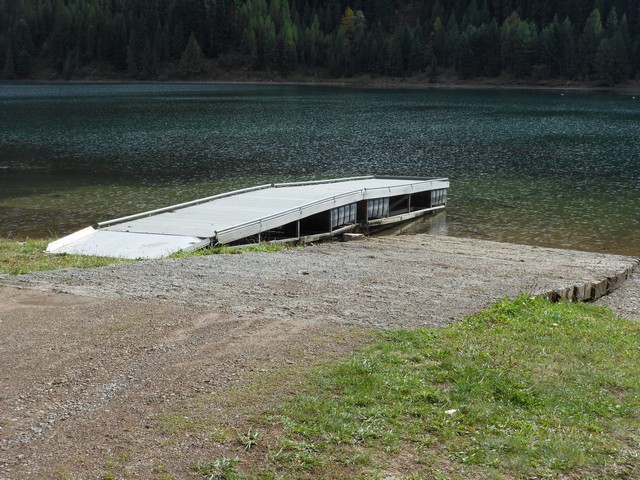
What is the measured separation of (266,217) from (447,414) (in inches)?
598

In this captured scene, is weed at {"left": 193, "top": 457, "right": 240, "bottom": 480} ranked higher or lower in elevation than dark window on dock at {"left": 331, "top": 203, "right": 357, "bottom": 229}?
higher

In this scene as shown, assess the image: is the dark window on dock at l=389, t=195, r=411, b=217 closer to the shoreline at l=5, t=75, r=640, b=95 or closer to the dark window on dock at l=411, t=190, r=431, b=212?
the dark window on dock at l=411, t=190, r=431, b=212

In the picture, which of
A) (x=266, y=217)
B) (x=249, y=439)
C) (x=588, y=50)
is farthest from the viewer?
(x=588, y=50)

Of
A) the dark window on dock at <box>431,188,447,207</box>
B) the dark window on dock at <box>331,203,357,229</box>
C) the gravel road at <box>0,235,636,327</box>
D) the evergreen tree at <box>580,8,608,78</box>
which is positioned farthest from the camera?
the evergreen tree at <box>580,8,608,78</box>

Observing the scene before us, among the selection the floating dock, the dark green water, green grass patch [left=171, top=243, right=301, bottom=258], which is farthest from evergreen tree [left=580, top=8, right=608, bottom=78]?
green grass patch [left=171, top=243, right=301, bottom=258]

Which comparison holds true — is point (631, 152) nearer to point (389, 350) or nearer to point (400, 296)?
point (400, 296)

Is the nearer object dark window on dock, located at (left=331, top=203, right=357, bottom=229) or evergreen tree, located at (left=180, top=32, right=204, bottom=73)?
dark window on dock, located at (left=331, top=203, right=357, bottom=229)

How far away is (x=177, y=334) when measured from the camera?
10797 mm

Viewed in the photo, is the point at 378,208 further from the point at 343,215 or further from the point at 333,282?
the point at 333,282

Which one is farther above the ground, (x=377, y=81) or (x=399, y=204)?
(x=377, y=81)

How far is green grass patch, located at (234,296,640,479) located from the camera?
7.38 metres

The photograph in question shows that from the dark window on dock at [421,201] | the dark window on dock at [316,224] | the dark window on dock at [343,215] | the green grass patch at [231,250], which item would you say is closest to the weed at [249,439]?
the green grass patch at [231,250]

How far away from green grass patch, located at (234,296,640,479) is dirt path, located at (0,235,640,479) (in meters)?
0.71

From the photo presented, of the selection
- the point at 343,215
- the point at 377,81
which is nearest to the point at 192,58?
the point at 377,81
